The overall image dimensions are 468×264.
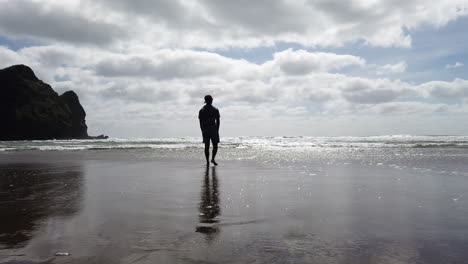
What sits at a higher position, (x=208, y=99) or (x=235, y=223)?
(x=208, y=99)

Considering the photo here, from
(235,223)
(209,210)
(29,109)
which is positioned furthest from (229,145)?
(29,109)

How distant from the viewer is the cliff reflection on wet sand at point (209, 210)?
10.8 ft

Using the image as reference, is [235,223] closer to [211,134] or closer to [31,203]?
[31,203]

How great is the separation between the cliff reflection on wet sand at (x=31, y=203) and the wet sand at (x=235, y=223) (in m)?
0.02

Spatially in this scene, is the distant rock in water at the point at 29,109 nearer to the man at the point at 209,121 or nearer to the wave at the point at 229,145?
the wave at the point at 229,145

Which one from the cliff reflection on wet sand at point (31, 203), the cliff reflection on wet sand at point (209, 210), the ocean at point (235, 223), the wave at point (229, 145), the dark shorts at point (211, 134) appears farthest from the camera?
the wave at point (229, 145)

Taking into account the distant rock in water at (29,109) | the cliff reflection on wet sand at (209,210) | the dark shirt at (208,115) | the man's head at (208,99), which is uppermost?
the distant rock in water at (29,109)

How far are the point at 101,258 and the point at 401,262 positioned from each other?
2.24 metres

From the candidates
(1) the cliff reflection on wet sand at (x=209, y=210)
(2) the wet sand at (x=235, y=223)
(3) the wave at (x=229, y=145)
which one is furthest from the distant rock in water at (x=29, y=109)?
(1) the cliff reflection on wet sand at (x=209, y=210)

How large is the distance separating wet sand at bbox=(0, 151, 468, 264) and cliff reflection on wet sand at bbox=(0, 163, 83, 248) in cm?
2

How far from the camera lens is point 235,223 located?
11.6 feet

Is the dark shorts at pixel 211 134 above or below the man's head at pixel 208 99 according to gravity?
below

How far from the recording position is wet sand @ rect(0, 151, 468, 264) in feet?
8.34

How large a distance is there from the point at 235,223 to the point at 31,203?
3179 millimetres
